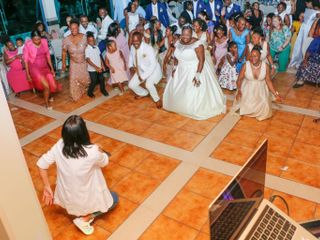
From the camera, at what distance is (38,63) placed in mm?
6027

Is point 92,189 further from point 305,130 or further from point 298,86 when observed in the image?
point 298,86

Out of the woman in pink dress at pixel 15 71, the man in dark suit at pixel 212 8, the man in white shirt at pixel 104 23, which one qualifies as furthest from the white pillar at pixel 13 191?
the man in dark suit at pixel 212 8

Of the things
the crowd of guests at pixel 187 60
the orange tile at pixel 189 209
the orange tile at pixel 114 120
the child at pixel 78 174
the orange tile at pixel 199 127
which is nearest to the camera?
the child at pixel 78 174

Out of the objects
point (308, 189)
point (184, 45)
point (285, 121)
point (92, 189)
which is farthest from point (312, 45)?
point (92, 189)

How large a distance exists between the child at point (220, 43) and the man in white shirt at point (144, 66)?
54.5 inches

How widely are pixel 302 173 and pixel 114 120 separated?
9.81ft

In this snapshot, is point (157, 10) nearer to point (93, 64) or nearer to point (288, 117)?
point (93, 64)

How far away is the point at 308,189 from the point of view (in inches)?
143

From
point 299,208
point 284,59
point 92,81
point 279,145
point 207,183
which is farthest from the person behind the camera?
point 284,59

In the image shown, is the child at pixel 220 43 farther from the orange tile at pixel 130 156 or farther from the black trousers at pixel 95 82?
the orange tile at pixel 130 156

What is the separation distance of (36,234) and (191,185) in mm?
2127

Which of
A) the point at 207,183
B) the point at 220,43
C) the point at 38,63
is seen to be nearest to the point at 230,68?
the point at 220,43

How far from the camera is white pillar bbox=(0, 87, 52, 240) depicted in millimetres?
1667

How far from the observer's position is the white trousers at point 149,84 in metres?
5.88
